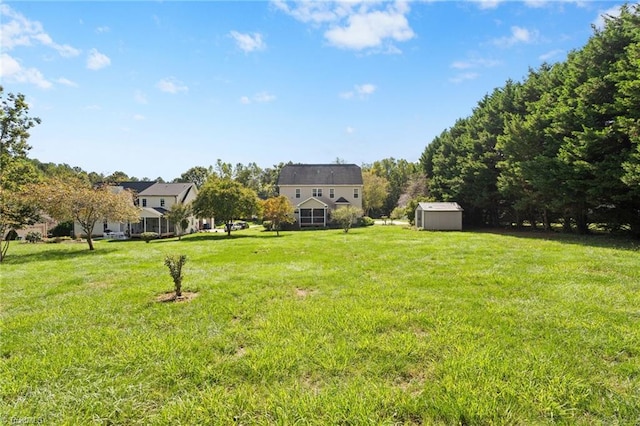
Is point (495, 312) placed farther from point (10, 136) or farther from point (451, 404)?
point (10, 136)

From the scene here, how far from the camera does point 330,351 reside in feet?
15.1

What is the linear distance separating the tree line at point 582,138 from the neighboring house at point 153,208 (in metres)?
33.2

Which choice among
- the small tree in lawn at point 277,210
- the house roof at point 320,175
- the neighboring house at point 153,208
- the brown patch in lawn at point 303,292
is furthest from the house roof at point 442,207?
the neighboring house at point 153,208

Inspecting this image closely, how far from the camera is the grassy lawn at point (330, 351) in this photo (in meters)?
3.40

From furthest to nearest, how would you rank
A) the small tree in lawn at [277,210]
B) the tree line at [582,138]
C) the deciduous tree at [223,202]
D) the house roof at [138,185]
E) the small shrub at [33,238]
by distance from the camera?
1. the house roof at [138,185]
2. the small tree in lawn at [277,210]
3. the small shrub at [33,238]
4. the deciduous tree at [223,202]
5. the tree line at [582,138]

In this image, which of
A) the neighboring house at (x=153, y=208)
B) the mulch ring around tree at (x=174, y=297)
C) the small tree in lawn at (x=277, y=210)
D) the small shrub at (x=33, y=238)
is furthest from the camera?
the neighboring house at (x=153, y=208)

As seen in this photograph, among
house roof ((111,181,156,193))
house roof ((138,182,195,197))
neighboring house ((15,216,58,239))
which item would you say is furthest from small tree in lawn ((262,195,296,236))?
neighboring house ((15,216,58,239))

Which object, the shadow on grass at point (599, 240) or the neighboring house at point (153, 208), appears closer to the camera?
the shadow on grass at point (599, 240)

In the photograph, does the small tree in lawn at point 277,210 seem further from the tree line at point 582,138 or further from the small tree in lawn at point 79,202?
the tree line at point 582,138

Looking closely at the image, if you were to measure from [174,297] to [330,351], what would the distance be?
4529 mm

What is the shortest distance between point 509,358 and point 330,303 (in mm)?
3410

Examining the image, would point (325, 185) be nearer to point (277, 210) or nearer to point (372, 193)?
point (372, 193)

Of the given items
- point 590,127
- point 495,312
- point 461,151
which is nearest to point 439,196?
point 461,151

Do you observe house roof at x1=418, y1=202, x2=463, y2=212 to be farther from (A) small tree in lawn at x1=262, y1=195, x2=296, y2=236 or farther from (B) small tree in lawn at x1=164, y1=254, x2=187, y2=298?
(B) small tree in lawn at x1=164, y1=254, x2=187, y2=298
